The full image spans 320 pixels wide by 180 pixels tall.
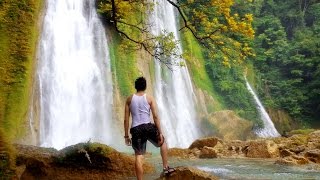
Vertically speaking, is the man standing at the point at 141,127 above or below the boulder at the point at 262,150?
above

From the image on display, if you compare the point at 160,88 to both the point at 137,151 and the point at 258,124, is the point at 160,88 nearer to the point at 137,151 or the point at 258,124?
the point at 258,124

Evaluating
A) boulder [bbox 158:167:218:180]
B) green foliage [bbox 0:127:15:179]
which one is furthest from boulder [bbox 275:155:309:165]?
green foliage [bbox 0:127:15:179]

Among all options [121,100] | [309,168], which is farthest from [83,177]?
[121,100]

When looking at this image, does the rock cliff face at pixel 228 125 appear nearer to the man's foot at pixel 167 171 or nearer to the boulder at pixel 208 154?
the boulder at pixel 208 154

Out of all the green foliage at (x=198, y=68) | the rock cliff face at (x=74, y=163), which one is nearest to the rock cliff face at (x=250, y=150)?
the rock cliff face at (x=74, y=163)

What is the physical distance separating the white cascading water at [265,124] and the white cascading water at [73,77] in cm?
1223

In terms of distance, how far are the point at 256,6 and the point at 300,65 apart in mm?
5904

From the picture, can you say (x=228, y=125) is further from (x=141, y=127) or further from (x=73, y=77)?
(x=141, y=127)

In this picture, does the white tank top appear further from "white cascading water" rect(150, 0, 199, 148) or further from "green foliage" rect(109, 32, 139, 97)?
"white cascading water" rect(150, 0, 199, 148)

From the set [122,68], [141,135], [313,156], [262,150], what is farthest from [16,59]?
[313,156]

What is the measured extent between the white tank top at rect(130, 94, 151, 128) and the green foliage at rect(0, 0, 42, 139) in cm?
730

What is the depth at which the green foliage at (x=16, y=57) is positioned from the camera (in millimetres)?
12219

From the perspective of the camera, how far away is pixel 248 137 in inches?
928

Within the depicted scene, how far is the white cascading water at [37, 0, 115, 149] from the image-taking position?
1464 cm
